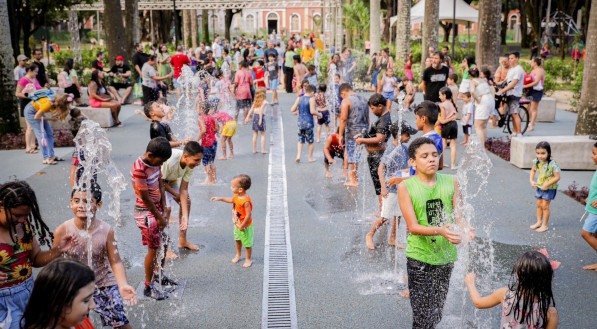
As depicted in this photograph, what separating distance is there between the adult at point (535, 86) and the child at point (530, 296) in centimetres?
1137

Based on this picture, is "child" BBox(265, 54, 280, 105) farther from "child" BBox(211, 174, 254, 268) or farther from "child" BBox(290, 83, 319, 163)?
"child" BBox(211, 174, 254, 268)

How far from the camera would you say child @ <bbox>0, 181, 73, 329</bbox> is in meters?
3.75

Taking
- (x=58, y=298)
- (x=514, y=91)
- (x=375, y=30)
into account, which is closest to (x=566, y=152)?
(x=514, y=91)

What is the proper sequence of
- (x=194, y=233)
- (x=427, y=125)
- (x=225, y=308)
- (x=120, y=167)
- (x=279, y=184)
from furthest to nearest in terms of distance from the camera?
(x=120, y=167), (x=279, y=184), (x=194, y=233), (x=427, y=125), (x=225, y=308)

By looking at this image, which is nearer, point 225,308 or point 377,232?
point 225,308

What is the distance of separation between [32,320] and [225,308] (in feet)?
10.2

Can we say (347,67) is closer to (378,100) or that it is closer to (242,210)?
(378,100)

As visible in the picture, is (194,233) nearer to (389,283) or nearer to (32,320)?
(389,283)

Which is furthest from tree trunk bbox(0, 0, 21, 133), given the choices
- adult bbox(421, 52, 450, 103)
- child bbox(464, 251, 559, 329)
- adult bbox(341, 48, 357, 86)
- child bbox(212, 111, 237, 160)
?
child bbox(464, 251, 559, 329)

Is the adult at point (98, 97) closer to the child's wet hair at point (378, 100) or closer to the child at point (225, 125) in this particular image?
the child at point (225, 125)

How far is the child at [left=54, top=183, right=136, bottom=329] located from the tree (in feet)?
32.1

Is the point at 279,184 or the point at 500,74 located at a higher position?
the point at 500,74

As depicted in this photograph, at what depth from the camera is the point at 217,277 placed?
6.41 meters

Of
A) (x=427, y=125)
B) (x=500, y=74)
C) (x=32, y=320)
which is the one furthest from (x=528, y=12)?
(x=32, y=320)
